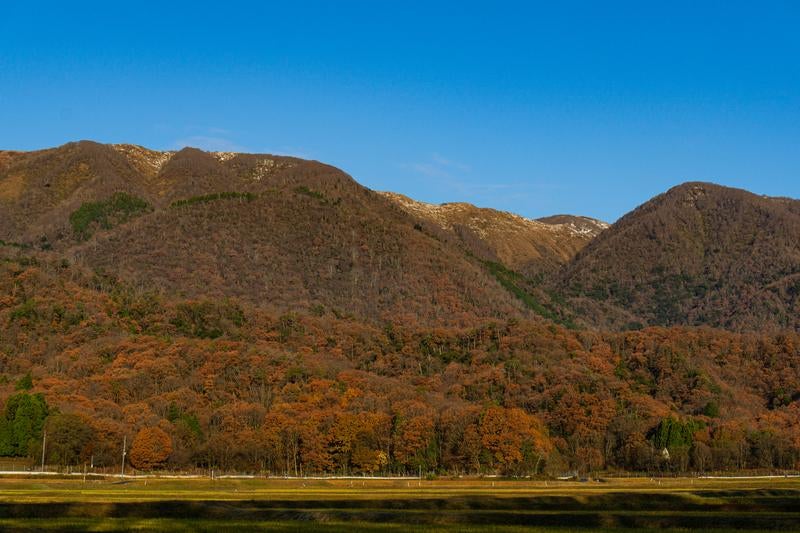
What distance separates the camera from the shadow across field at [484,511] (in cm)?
5159

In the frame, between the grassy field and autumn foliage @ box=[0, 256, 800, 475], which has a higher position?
autumn foliage @ box=[0, 256, 800, 475]

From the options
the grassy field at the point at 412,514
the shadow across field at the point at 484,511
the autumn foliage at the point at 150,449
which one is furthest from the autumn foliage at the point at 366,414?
the shadow across field at the point at 484,511

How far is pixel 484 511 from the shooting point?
58188mm

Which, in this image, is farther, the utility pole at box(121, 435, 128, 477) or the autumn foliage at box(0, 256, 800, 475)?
the autumn foliage at box(0, 256, 800, 475)

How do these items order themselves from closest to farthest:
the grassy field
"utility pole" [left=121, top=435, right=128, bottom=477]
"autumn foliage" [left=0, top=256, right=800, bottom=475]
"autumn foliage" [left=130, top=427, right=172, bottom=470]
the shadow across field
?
the grassy field < the shadow across field < "utility pole" [left=121, top=435, right=128, bottom=477] < "autumn foliage" [left=130, top=427, right=172, bottom=470] < "autumn foliage" [left=0, top=256, right=800, bottom=475]

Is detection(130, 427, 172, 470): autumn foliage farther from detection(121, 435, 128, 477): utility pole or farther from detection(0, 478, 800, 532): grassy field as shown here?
detection(0, 478, 800, 532): grassy field

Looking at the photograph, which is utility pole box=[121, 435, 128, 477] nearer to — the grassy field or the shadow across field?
the grassy field

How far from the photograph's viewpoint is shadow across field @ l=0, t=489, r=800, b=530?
51.6 m

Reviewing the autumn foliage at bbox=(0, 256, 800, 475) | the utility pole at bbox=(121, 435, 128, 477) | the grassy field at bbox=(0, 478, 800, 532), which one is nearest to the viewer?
the grassy field at bbox=(0, 478, 800, 532)

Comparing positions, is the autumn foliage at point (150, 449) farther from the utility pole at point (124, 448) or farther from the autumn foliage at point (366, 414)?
the utility pole at point (124, 448)

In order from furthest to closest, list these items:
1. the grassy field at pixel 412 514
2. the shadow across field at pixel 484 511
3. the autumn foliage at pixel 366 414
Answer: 1. the autumn foliage at pixel 366 414
2. the shadow across field at pixel 484 511
3. the grassy field at pixel 412 514

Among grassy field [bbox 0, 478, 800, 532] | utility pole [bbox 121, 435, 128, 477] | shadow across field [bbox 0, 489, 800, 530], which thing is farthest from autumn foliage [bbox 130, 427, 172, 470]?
shadow across field [bbox 0, 489, 800, 530]

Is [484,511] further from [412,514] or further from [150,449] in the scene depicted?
[150,449]

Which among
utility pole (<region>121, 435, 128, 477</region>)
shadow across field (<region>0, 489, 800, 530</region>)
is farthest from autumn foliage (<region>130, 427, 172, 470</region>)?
shadow across field (<region>0, 489, 800, 530</region>)
